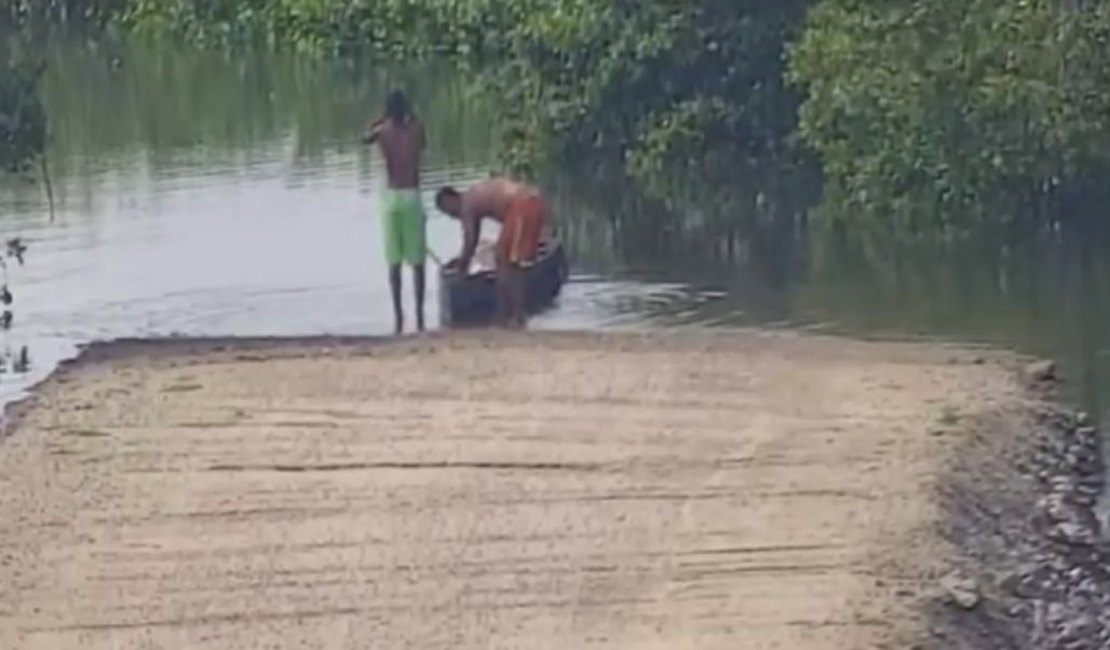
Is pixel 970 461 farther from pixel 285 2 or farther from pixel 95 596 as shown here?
pixel 285 2

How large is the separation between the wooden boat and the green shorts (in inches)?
11.3

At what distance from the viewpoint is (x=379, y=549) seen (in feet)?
43.6

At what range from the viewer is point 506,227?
784 inches

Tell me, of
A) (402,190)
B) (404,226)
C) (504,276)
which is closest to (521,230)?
(504,276)

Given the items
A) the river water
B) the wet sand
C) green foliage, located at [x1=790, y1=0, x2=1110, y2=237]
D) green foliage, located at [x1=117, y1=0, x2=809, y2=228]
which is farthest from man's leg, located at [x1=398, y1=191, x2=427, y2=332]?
green foliage, located at [x1=117, y1=0, x2=809, y2=228]

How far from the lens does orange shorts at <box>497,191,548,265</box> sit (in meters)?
19.8

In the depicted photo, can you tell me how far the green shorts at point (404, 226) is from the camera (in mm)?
19672

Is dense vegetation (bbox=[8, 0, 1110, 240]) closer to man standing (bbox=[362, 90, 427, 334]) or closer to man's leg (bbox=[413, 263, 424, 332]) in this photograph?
man's leg (bbox=[413, 263, 424, 332])

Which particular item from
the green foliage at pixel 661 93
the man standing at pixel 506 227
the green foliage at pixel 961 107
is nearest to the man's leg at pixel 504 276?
the man standing at pixel 506 227

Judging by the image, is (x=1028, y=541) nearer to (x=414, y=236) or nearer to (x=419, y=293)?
(x=414, y=236)

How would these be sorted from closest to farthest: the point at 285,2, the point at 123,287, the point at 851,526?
1. the point at 851,526
2. the point at 123,287
3. the point at 285,2

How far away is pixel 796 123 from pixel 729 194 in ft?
3.97

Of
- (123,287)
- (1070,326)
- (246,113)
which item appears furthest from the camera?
(246,113)

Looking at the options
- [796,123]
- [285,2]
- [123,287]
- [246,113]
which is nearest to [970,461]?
[123,287]
